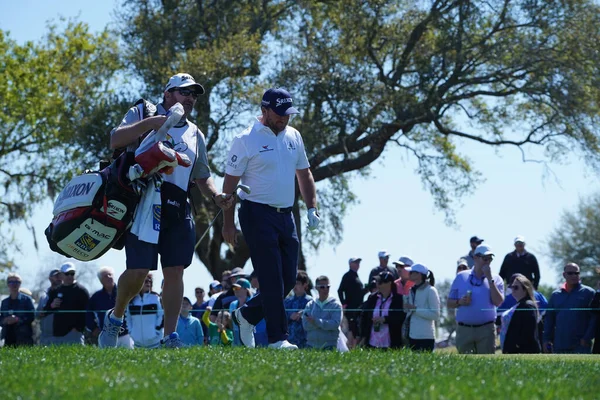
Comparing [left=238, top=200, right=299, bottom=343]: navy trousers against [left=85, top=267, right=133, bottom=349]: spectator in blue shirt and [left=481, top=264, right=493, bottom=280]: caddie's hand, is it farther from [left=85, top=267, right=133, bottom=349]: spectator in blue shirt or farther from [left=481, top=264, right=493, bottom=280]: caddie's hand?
[left=85, top=267, right=133, bottom=349]: spectator in blue shirt

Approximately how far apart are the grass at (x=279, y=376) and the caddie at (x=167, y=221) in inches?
31.7

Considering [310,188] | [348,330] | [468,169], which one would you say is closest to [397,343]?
[348,330]

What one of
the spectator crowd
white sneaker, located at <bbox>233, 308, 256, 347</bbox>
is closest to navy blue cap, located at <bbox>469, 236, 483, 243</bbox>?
the spectator crowd

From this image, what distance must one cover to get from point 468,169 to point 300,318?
19.1m

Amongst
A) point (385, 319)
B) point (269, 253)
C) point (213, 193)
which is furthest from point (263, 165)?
point (385, 319)

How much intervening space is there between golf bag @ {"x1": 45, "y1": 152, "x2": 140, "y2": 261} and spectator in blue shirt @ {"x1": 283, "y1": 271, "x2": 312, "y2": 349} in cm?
584

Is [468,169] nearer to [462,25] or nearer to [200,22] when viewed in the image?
[462,25]

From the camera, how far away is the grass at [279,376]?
5.16 m

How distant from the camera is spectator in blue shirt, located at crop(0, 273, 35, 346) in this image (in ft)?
54.1

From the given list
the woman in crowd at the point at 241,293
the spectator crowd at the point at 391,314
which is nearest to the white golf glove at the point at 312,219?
the spectator crowd at the point at 391,314

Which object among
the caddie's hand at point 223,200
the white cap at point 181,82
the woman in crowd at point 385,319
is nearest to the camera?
the white cap at point 181,82

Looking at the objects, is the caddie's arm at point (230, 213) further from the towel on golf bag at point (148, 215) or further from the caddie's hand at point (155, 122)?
the caddie's hand at point (155, 122)

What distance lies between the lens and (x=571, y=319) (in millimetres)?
14000

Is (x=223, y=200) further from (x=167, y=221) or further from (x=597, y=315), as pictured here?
(x=597, y=315)
